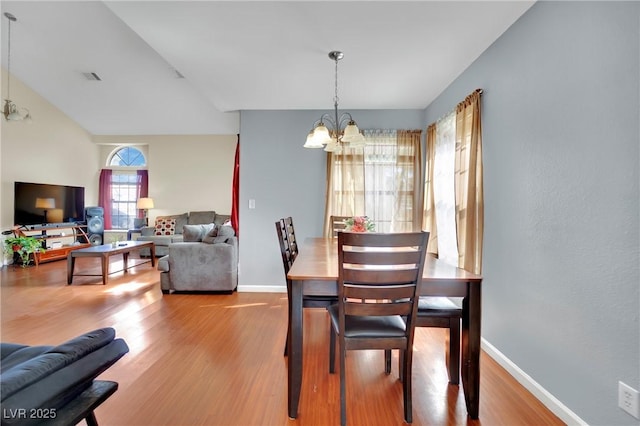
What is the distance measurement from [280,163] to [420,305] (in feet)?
8.66

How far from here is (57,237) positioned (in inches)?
233

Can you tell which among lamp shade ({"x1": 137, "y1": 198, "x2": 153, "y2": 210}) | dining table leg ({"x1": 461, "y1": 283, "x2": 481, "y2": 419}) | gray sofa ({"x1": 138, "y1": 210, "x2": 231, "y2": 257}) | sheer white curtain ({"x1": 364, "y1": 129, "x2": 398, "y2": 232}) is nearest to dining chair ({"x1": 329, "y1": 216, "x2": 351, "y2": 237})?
sheer white curtain ({"x1": 364, "y1": 129, "x2": 398, "y2": 232})

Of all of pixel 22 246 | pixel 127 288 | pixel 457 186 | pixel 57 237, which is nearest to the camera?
pixel 457 186

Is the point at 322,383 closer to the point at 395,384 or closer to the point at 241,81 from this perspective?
the point at 395,384

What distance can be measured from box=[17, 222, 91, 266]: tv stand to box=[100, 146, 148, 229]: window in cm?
80

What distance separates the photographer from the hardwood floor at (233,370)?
159 cm

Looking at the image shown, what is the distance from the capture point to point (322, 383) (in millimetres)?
1877

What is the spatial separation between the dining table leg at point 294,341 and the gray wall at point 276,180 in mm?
2323

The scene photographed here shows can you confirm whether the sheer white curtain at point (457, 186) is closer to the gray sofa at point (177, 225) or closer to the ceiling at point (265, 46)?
the ceiling at point (265, 46)

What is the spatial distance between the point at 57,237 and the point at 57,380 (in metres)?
6.81

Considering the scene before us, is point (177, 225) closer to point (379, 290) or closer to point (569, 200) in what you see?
point (379, 290)

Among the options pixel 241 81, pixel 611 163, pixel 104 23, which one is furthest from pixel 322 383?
pixel 104 23

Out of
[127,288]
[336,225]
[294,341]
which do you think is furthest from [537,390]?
[127,288]

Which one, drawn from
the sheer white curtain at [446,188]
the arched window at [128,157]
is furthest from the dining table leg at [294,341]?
the arched window at [128,157]
